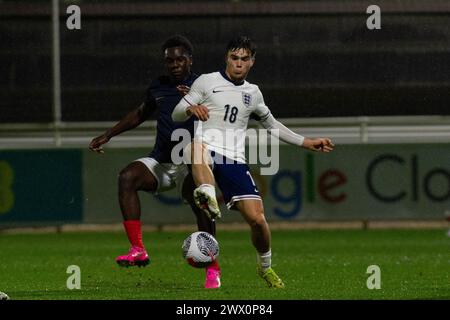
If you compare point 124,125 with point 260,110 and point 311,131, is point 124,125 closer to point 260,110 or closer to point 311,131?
point 260,110

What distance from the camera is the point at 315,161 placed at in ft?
58.6

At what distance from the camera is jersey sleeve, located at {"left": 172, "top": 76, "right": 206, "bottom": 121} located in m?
9.86

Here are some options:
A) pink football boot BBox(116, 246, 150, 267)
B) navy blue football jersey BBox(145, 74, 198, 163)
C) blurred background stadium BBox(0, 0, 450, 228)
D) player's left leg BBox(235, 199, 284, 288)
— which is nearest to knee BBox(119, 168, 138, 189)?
navy blue football jersey BBox(145, 74, 198, 163)

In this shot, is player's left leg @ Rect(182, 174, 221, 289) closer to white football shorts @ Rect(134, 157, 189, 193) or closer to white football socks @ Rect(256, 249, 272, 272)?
white football shorts @ Rect(134, 157, 189, 193)

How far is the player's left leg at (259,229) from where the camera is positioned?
990 centimetres

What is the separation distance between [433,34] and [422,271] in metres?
6.59

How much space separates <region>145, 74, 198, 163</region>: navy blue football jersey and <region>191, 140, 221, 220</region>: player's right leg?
72 centimetres

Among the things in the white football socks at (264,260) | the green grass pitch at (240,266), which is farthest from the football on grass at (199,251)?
the white football socks at (264,260)

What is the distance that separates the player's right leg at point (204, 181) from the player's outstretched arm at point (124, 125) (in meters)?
0.93

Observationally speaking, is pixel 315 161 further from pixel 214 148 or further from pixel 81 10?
pixel 214 148

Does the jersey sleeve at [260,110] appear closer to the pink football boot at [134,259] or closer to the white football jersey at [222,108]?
the white football jersey at [222,108]
